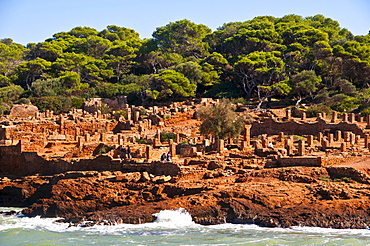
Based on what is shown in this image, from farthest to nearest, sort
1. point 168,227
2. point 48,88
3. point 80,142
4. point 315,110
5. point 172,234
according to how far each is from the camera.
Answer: point 48,88
point 315,110
point 80,142
point 168,227
point 172,234

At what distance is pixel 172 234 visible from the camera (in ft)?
99.5

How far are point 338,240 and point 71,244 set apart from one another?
1017 centimetres

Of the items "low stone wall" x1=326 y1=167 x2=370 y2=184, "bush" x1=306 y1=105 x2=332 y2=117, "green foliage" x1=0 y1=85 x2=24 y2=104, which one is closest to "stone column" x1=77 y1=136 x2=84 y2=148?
"low stone wall" x1=326 y1=167 x2=370 y2=184

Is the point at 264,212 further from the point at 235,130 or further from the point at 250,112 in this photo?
the point at 250,112

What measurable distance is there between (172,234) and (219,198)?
2821 mm

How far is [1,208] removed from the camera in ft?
125

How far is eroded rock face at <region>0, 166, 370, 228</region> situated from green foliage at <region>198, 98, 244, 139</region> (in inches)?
329

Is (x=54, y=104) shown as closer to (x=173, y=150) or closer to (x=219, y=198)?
(x=173, y=150)

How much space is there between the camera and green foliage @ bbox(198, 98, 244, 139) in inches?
1700

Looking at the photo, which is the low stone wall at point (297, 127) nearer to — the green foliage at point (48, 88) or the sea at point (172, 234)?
the sea at point (172, 234)

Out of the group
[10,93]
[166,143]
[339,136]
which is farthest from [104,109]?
[339,136]

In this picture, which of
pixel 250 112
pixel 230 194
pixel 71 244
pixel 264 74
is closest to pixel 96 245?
pixel 71 244

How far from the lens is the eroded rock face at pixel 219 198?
99.9 ft

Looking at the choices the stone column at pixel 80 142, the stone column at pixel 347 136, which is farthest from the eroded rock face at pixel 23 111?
the stone column at pixel 347 136
